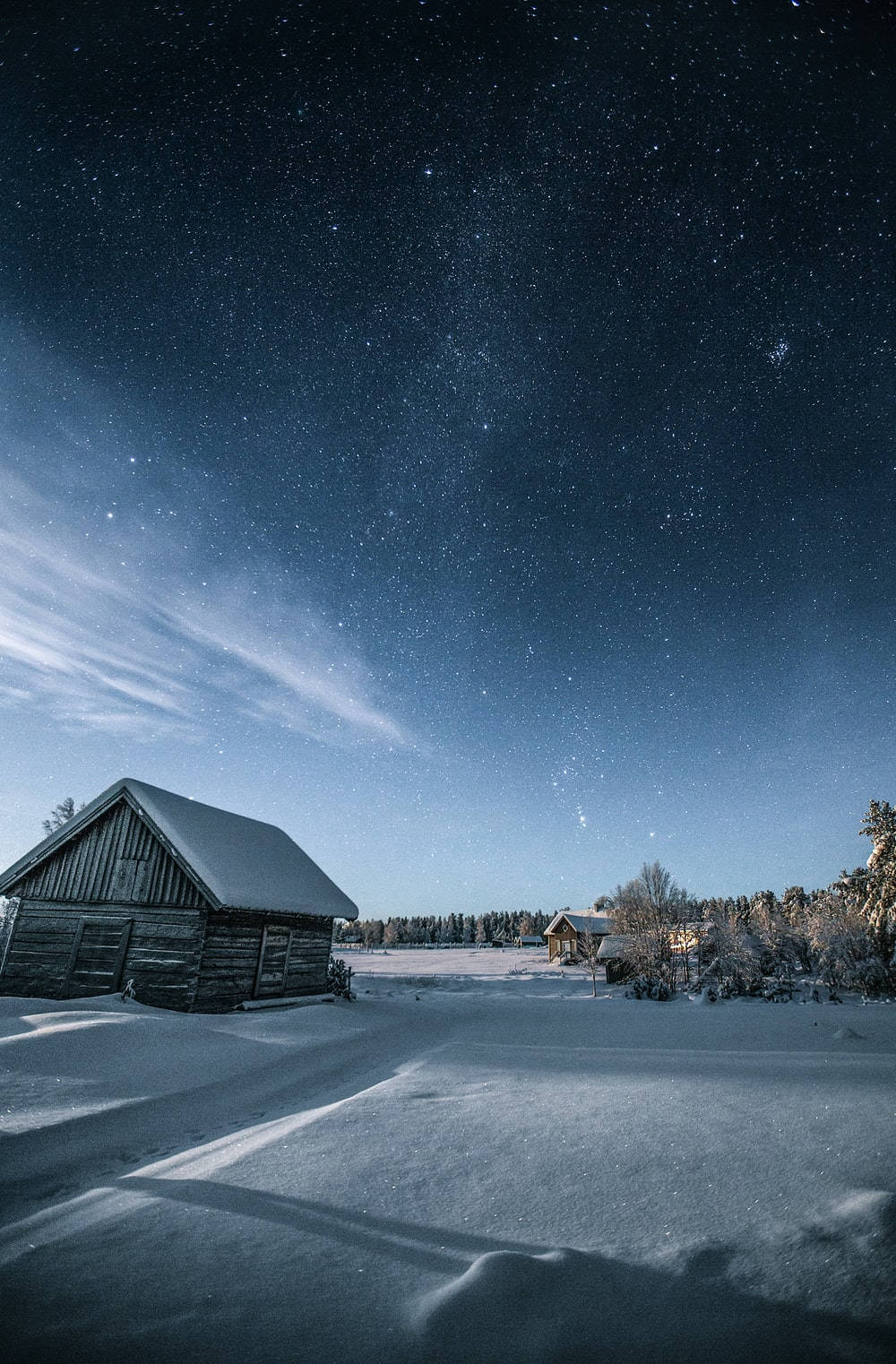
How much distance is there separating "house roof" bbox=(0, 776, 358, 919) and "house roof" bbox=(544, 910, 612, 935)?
35.9m

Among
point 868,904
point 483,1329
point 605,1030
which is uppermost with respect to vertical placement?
point 868,904

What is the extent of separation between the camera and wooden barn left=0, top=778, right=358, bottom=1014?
15.0 meters

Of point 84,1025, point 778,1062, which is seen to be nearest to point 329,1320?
point 778,1062

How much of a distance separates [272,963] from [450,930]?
409 feet

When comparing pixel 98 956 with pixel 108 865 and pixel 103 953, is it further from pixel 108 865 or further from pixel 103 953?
pixel 108 865

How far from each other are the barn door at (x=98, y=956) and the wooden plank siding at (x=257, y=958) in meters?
2.50

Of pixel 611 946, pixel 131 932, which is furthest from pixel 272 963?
pixel 611 946

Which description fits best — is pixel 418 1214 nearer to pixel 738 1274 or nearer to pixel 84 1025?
pixel 738 1274

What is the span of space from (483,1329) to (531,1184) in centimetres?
190

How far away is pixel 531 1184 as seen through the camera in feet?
13.4

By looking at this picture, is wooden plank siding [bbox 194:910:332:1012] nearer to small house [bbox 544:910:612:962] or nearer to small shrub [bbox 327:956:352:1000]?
small shrub [bbox 327:956:352:1000]

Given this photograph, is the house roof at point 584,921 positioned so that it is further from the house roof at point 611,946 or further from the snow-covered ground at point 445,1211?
the snow-covered ground at point 445,1211

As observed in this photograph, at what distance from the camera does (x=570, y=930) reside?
53438 millimetres

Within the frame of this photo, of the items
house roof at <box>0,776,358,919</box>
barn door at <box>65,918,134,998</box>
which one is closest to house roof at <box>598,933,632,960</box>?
house roof at <box>0,776,358,919</box>
